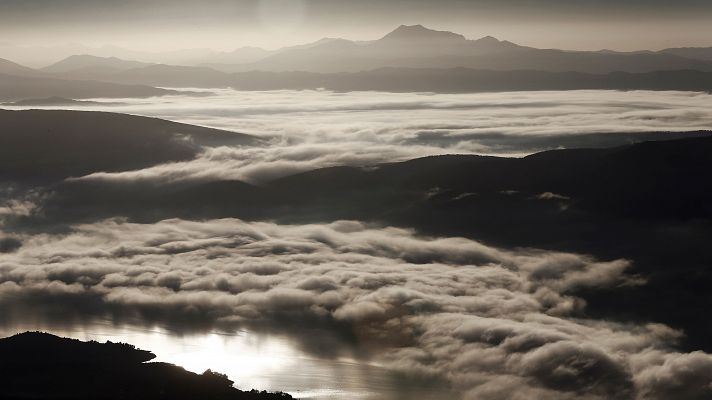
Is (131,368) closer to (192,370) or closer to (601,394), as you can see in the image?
(192,370)

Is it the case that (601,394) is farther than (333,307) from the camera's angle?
No

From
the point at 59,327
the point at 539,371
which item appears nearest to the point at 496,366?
the point at 539,371

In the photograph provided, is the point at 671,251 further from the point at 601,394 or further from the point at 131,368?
the point at 131,368

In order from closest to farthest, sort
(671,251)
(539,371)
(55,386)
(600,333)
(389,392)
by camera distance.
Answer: (55,386) < (389,392) < (539,371) < (600,333) < (671,251)

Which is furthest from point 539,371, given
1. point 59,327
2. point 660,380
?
point 59,327

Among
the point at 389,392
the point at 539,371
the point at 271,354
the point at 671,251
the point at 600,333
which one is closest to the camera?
the point at 389,392

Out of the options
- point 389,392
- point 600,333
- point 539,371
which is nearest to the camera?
point 389,392
